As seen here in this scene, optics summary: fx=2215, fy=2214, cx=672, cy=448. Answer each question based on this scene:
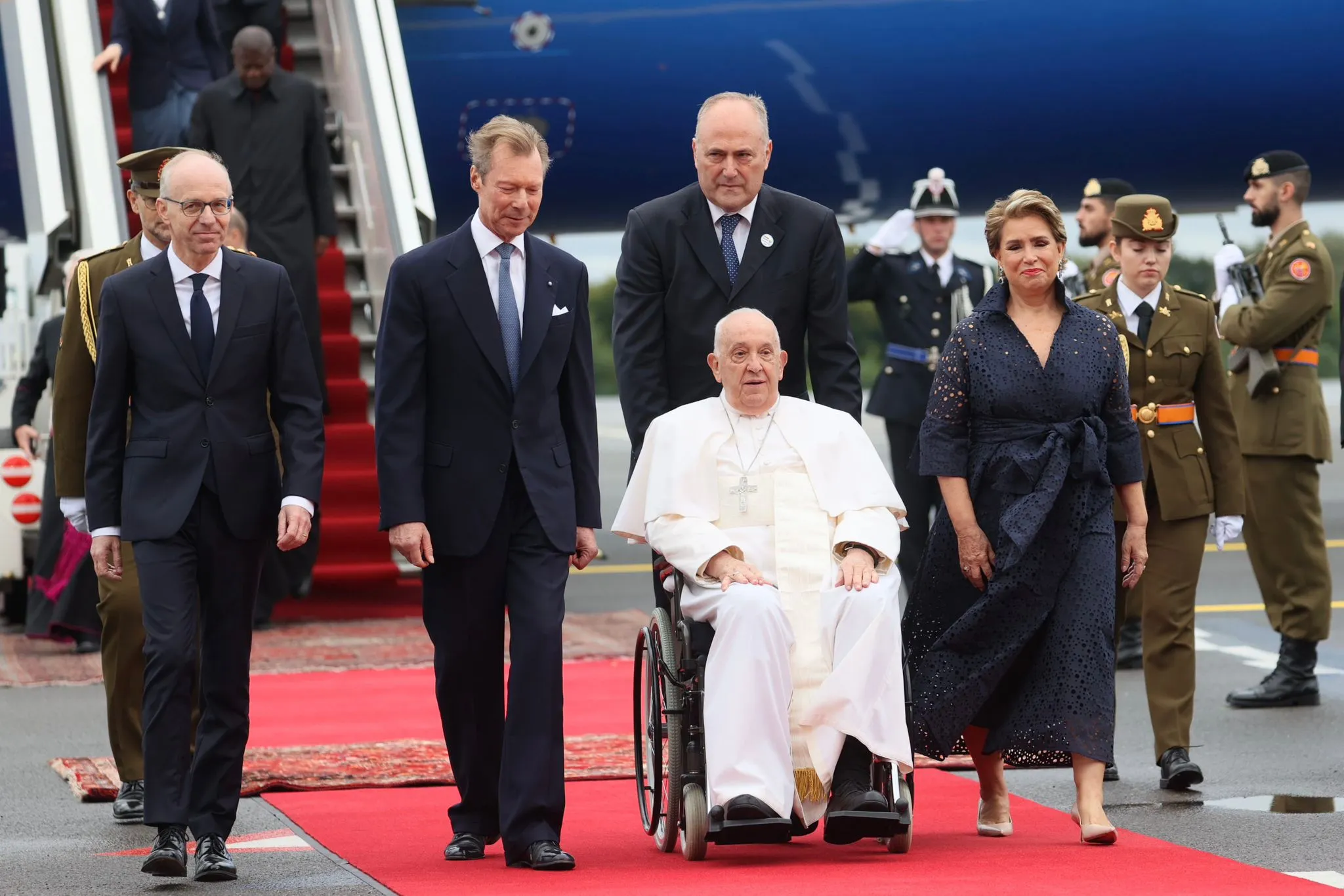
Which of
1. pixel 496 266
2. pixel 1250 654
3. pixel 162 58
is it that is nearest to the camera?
pixel 496 266

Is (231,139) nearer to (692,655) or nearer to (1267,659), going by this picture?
(1267,659)

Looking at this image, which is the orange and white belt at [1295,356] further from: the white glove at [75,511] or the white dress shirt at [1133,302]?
the white glove at [75,511]

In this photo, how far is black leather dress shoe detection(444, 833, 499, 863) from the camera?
5.06 m

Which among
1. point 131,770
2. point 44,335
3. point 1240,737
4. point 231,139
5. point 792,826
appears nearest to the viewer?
point 792,826

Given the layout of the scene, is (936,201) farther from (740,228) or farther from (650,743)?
(650,743)

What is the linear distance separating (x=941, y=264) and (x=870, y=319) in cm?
1601

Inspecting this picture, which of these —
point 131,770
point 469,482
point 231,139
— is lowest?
point 131,770

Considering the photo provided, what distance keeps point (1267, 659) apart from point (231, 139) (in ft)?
16.5

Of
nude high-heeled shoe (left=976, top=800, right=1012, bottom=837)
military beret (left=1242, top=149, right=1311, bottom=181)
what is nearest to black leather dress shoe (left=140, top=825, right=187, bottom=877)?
nude high-heeled shoe (left=976, top=800, right=1012, bottom=837)

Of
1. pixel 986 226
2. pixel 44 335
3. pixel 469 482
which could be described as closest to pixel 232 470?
pixel 469 482

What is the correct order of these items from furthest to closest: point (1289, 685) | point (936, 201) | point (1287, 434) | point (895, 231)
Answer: point (936, 201)
point (895, 231)
point (1287, 434)
point (1289, 685)

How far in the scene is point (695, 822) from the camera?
4918mm

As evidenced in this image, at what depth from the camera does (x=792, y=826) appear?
492 centimetres

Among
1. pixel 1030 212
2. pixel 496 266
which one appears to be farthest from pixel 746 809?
pixel 1030 212
